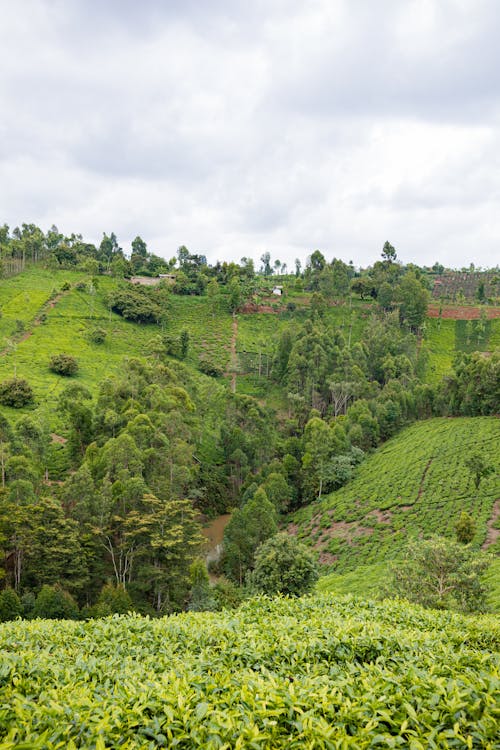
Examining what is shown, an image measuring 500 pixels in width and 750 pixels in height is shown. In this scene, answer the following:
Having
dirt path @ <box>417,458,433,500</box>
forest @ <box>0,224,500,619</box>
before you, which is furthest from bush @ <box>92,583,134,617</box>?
dirt path @ <box>417,458,433,500</box>

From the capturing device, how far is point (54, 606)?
66.5 feet

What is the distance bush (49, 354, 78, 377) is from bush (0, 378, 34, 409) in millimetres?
9681

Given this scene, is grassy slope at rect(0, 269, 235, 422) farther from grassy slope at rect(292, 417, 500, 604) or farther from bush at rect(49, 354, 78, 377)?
grassy slope at rect(292, 417, 500, 604)

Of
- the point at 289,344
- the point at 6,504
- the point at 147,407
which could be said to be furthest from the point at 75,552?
the point at 289,344

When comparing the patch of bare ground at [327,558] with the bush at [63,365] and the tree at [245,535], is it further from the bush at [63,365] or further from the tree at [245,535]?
the bush at [63,365]

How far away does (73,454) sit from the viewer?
37156mm

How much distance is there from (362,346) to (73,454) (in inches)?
2092

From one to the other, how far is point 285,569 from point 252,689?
18.0 metres

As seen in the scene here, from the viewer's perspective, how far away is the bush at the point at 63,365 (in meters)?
55.3

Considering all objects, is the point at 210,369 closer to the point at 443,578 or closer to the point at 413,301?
the point at 413,301

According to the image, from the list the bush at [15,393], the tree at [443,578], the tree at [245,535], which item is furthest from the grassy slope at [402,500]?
the bush at [15,393]

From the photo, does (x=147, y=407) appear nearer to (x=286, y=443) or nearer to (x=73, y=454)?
(x=73, y=454)

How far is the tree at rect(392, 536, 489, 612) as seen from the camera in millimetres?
15416

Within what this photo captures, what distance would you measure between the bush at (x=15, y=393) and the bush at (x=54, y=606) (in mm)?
28686
